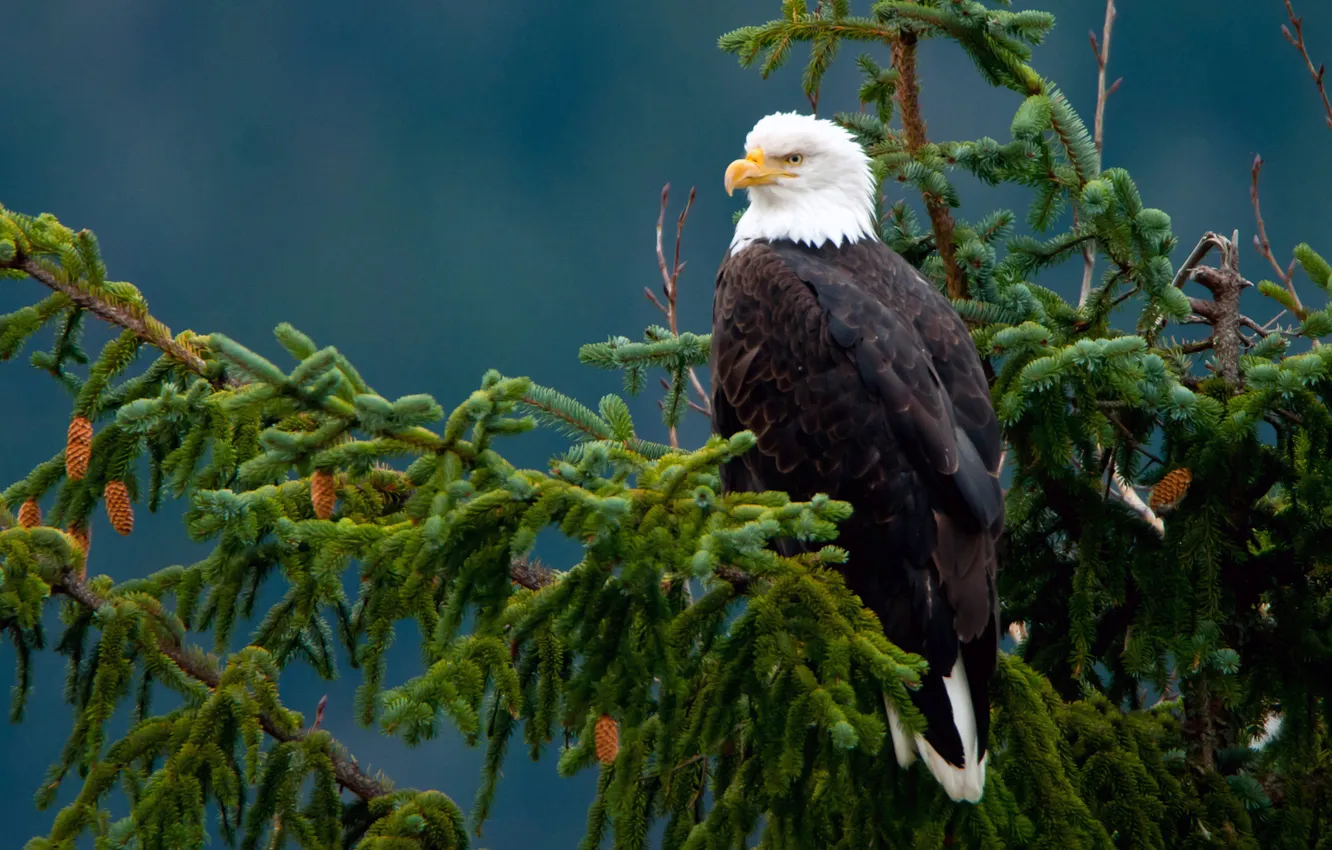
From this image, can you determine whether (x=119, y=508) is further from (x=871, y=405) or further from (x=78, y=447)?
(x=871, y=405)

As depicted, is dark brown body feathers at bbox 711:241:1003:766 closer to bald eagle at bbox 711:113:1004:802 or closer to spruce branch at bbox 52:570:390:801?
bald eagle at bbox 711:113:1004:802

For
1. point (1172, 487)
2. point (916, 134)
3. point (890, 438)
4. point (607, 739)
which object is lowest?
point (607, 739)

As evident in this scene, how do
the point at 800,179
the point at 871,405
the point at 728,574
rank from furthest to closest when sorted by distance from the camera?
the point at 800,179 < the point at 871,405 < the point at 728,574

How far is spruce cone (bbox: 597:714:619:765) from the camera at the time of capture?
11.5ft

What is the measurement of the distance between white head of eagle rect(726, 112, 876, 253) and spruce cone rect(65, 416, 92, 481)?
6.97 ft

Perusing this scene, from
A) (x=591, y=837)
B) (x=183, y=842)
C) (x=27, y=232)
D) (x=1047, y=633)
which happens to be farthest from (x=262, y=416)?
(x=1047, y=633)

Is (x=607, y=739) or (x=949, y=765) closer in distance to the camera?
(x=949, y=765)

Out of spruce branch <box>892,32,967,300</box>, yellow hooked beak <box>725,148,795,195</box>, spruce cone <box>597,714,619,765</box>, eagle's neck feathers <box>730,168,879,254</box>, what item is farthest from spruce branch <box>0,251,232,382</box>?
spruce branch <box>892,32,967,300</box>

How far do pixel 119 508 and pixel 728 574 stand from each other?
71.8 inches

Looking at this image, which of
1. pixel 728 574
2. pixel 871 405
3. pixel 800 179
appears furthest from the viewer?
pixel 800 179

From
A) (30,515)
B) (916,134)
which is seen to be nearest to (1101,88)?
(916,134)

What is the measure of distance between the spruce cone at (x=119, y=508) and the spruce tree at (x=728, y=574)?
1 cm

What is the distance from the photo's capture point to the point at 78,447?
386 cm

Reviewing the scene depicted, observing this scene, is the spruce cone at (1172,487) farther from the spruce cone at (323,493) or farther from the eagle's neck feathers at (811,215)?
the spruce cone at (323,493)
